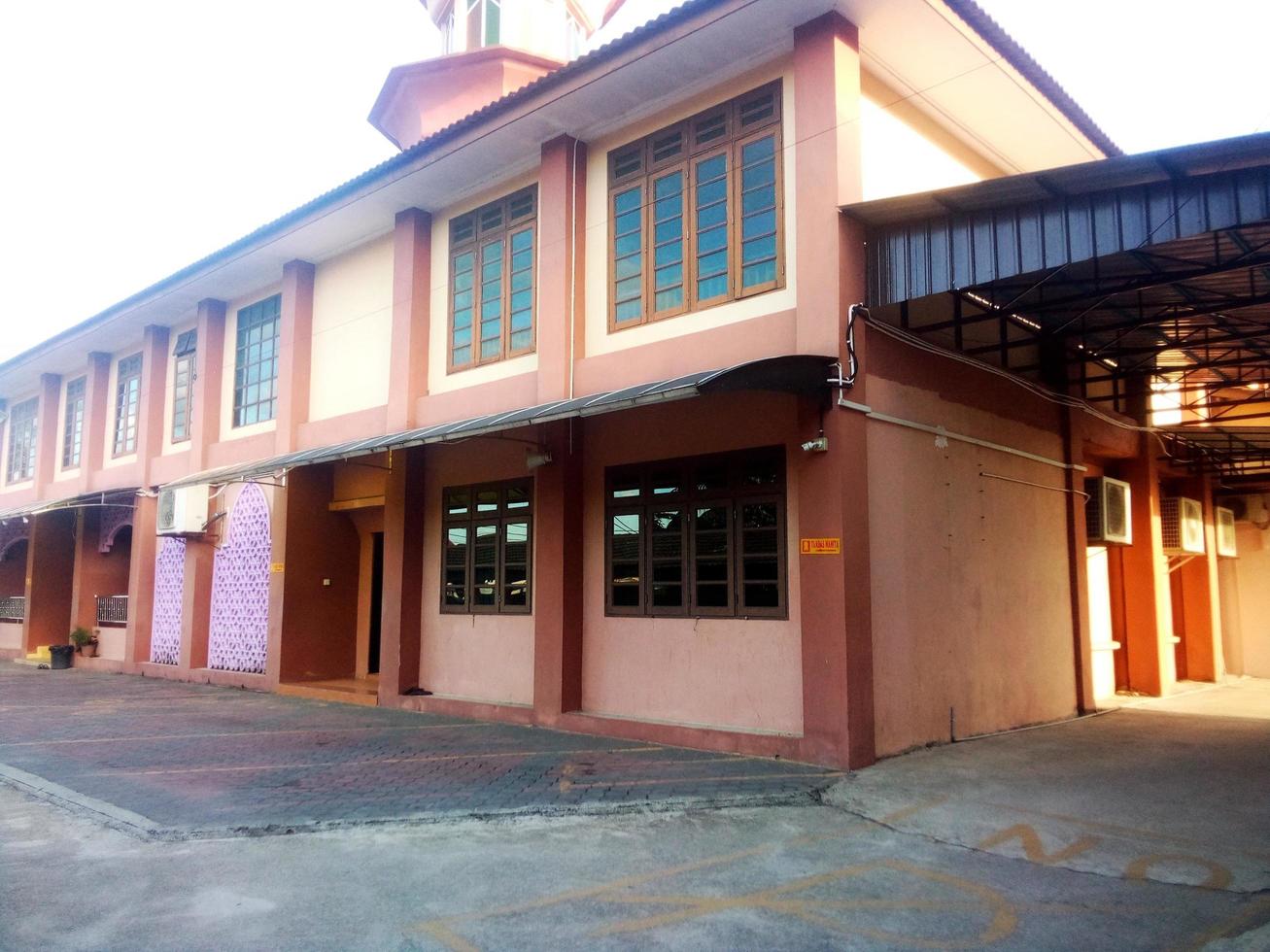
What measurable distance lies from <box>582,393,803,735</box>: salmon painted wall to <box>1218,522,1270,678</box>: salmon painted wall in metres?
11.7

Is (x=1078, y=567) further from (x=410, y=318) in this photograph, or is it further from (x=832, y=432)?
(x=410, y=318)

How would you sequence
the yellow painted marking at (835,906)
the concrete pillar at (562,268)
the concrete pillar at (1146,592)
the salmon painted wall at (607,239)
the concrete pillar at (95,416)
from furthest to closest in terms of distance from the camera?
the concrete pillar at (95,416) → the concrete pillar at (1146,592) → the concrete pillar at (562,268) → the salmon painted wall at (607,239) → the yellow painted marking at (835,906)

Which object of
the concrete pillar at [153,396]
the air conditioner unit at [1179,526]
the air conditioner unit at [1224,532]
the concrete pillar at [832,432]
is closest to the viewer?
the concrete pillar at [832,432]

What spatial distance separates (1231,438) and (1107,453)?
1764 mm

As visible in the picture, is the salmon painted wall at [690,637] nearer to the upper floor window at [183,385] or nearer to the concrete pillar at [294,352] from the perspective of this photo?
the concrete pillar at [294,352]

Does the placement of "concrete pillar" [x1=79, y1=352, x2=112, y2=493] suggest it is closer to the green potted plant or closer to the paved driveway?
the green potted plant

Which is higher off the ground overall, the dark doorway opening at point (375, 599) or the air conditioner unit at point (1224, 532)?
the air conditioner unit at point (1224, 532)

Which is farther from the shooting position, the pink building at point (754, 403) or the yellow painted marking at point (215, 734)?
the yellow painted marking at point (215, 734)

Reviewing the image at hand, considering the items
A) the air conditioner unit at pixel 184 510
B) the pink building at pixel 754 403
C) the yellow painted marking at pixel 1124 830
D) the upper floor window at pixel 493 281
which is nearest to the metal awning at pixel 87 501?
the air conditioner unit at pixel 184 510

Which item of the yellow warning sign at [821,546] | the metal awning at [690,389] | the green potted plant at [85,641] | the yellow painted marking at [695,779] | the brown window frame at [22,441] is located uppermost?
the brown window frame at [22,441]

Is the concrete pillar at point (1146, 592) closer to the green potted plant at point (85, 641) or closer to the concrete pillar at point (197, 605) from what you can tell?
the concrete pillar at point (197, 605)

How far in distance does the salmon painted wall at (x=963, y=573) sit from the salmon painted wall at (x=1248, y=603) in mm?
6762

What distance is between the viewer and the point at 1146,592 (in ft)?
44.9

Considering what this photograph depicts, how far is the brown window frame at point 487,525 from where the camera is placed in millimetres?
11336
